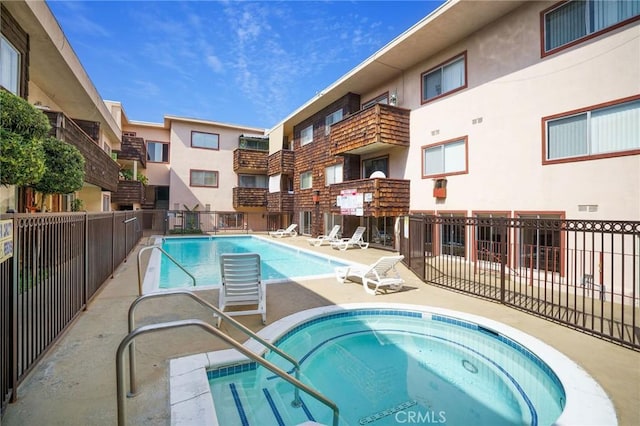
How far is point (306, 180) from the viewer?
2111 cm

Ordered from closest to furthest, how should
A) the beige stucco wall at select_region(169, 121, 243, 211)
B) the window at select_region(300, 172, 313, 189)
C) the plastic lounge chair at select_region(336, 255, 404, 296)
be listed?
the plastic lounge chair at select_region(336, 255, 404, 296) < the window at select_region(300, 172, 313, 189) < the beige stucco wall at select_region(169, 121, 243, 211)

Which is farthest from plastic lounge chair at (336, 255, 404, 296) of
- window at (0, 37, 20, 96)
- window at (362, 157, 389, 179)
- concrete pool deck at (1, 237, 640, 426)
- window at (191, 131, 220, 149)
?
window at (191, 131, 220, 149)

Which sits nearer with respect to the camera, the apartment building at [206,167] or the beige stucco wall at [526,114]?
the beige stucco wall at [526,114]

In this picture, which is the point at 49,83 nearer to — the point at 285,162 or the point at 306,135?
the point at 306,135

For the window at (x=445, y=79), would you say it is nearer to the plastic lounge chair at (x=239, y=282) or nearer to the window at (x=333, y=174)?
the window at (x=333, y=174)

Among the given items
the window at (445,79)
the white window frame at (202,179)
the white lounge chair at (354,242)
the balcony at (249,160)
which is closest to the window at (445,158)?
the window at (445,79)

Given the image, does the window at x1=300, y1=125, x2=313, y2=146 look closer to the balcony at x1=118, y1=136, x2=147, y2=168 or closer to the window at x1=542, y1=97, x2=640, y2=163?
the balcony at x1=118, y1=136, x2=147, y2=168

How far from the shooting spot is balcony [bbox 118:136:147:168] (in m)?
21.7

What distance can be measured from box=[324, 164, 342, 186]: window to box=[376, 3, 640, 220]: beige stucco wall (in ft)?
18.0

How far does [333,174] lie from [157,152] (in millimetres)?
16661

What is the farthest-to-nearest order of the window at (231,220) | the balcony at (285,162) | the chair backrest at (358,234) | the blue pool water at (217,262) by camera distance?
the window at (231,220) → the balcony at (285,162) → the chair backrest at (358,234) → the blue pool water at (217,262)

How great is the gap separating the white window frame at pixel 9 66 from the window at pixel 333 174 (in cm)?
1266

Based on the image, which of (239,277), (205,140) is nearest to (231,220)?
(205,140)

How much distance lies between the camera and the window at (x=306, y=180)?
20.5 m
